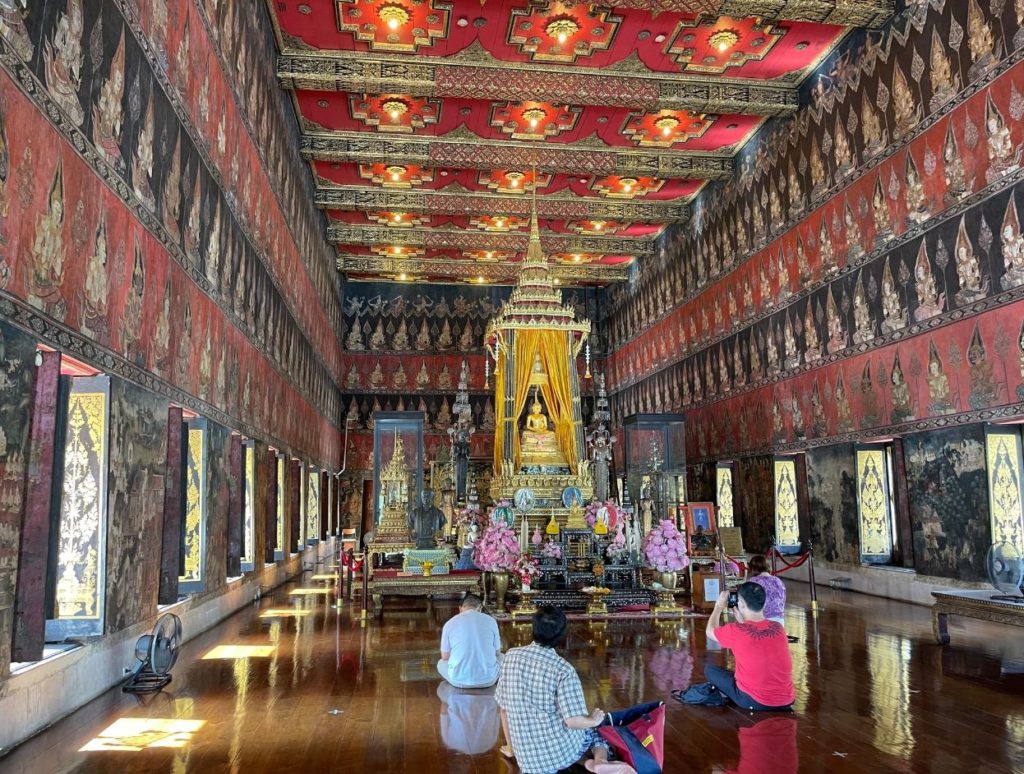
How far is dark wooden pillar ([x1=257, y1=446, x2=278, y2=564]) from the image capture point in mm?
14020

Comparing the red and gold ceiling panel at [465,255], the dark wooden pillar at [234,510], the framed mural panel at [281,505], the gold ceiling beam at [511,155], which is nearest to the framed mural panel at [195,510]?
the dark wooden pillar at [234,510]

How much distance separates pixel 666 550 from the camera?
1152 centimetres

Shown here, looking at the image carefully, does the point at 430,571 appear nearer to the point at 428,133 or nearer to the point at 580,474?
the point at 580,474

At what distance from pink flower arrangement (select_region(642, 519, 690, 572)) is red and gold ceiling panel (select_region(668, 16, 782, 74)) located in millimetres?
9317

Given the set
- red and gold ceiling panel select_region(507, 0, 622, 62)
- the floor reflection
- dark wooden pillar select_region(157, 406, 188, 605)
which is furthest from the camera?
red and gold ceiling panel select_region(507, 0, 622, 62)

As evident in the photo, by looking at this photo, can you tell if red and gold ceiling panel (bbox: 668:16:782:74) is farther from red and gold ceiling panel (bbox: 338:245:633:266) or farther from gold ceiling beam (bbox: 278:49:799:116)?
red and gold ceiling panel (bbox: 338:245:633:266)

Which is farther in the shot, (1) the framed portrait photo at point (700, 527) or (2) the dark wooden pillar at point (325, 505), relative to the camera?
(2) the dark wooden pillar at point (325, 505)

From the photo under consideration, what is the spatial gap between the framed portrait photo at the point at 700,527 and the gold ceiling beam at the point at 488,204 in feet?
31.9

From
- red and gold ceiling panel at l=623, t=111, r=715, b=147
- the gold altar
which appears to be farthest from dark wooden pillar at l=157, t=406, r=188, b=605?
red and gold ceiling panel at l=623, t=111, r=715, b=147

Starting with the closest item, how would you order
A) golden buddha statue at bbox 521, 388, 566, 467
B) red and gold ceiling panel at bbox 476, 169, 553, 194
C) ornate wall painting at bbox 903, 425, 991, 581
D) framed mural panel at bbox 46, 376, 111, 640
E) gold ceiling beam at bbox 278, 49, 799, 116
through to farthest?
1. framed mural panel at bbox 46, 376, 111, 640
2. ornate wall painting at bbox 903, 425, 991, 581
3. gold ceiling beam at bbox 278, 49, 799, 116
4. golden buddha statue at bbox 521, 388, 566, 467
5. red and gold ceiling panel at bbox 476, 169, 553, 194

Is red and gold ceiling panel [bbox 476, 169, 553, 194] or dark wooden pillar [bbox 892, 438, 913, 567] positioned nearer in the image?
dark wooden pillar [bbox 892, 438, 913, 567]

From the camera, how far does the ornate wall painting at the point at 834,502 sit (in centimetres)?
1394

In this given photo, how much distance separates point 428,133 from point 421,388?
511 inches

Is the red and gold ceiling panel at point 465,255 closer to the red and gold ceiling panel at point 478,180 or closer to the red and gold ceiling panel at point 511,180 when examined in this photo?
the red and gold ceiling panel at point 478,180
